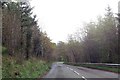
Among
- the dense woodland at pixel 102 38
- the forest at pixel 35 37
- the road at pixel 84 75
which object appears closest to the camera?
the road at pixel 84 75

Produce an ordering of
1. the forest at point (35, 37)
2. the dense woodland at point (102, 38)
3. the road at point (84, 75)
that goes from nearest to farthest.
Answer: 1. the road at point (84, 75)
2. the forest at point (35, 37)
3. the dense woodland at point (102, 38)

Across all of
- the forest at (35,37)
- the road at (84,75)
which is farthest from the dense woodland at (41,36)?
the road at (84,75)

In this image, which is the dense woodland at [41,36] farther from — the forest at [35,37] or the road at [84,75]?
the road at [84,75]

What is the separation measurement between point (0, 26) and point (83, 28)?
61.4 metres

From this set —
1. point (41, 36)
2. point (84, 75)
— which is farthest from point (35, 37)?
point (84, 75)

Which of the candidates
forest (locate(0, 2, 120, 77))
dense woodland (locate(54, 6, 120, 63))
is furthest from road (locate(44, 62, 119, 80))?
dense woodland (locate(54, 6, 120, 63))

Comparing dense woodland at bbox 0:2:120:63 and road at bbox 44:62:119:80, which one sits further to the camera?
dense woodland at bbox 0:2:120:63

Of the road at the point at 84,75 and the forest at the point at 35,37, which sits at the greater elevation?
the forest at the point at 35,37

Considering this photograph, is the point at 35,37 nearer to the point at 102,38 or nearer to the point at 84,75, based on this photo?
the point at 102,38

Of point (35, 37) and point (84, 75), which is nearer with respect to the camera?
point (84, 75)

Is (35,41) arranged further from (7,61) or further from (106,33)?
(7,61)

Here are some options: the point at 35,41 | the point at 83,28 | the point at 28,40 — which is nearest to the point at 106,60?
the point at 83,28

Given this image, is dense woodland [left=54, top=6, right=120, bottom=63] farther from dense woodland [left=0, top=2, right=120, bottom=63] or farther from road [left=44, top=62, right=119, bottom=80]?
road [left=44, top=62, right=119, bottom=80]

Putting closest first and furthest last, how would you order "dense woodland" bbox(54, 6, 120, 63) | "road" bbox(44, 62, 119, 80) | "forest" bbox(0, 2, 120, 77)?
1. "road" bbox(44, 62, 119, 80)
2. "forest" bbox(0, 2, 120, 77)
3. "dense woodland" bbox(54, 6, 120, 63)
